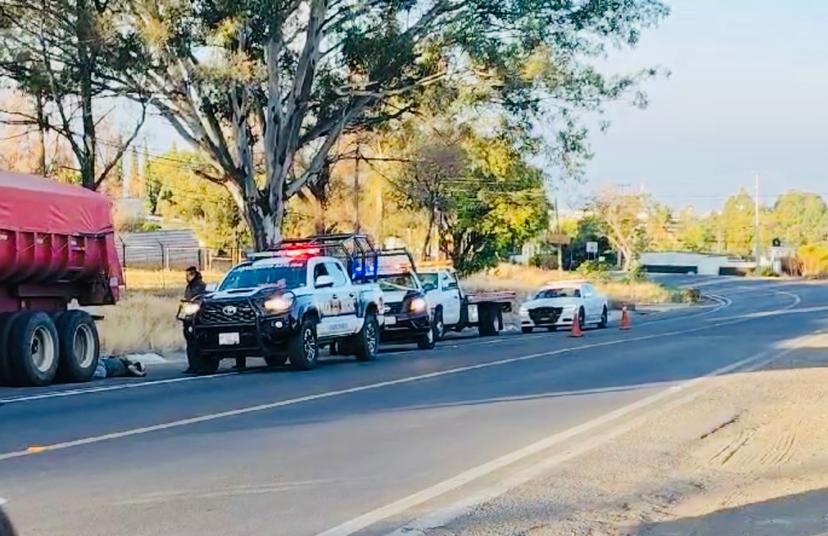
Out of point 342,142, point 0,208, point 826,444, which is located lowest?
point 826,444

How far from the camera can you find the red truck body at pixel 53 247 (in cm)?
1823

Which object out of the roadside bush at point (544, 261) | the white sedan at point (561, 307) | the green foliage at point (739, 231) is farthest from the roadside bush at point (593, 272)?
the green foliage at point (739, 231)

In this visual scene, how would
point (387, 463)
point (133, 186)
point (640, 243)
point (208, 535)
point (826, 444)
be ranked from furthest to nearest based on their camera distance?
point (640, 243)
point (133, 186)
point (826, 444)
point (387, 463)
point (208, 535)

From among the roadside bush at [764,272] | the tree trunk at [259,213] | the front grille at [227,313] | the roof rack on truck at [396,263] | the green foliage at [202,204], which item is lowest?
the roadside bush at [764,272]

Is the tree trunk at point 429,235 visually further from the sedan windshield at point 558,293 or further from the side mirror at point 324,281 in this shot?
the side mirror at point 324,281

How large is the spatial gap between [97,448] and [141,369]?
10.1 metres

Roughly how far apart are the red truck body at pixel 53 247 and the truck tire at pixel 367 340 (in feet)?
15.8

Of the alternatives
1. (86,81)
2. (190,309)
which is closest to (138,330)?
(190,309)

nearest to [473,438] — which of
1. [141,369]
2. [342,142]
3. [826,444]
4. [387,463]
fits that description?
[387,463]

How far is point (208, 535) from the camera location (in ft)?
25.7

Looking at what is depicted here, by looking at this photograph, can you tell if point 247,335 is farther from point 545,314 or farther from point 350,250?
point 545,314

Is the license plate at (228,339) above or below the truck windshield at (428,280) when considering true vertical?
below

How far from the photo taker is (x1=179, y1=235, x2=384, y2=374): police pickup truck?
20.6 metres

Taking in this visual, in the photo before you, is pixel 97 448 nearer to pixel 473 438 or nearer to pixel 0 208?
pixel 473 438
